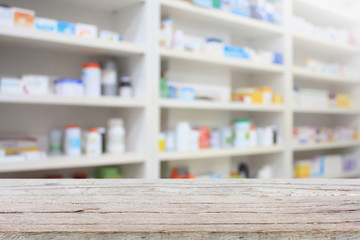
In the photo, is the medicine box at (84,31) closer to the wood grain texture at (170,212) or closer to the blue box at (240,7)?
the blue box at (240,7)

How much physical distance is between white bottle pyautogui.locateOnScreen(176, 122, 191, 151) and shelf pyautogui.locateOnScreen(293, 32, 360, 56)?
4.74 feet

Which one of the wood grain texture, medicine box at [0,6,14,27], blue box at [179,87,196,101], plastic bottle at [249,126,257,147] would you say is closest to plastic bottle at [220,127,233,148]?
plastic bottle at [249,126,257,147]

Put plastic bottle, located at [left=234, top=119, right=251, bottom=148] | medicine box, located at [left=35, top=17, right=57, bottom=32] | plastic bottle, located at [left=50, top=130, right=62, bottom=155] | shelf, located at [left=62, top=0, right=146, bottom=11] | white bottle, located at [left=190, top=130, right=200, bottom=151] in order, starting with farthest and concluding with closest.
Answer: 1. plastic bottle, located at [left=234, top=119, right=251, bottom=148]
2. white bottle, located at [left=190, top=130, right=200, bottom=151]
3. shelf, located at [left=62, top=0, right=146, bottom=11]
4. plastic bottle, located at [left=50, top=130, right=62, bottom=155]
5. medicine box, located at [left=35, top=17, right=57, bottom=32]

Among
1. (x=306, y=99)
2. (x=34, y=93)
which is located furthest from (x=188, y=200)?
(x=306, y=99)

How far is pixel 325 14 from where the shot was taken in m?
3.52

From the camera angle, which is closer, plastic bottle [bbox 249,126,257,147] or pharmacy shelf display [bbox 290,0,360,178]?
plastic bottle [bbox 249,126,257,147]

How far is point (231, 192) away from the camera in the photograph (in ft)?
1.13

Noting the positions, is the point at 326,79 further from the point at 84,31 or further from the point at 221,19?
the point at 84,31

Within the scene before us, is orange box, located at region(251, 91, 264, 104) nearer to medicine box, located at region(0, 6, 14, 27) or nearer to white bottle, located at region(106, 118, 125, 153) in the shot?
white bottle, located at region(106, 118, 125, 153)

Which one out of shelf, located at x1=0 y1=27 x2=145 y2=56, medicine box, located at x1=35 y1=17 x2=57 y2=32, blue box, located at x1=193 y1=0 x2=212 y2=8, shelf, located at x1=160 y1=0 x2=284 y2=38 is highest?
blue box, located at x1=193 y1=0 x2=212 y2=8

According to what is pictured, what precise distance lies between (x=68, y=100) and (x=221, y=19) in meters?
1.28

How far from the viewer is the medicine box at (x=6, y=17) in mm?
1723

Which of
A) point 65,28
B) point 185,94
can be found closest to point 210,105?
point 185,94

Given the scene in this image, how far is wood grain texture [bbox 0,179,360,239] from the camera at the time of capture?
31 cm
